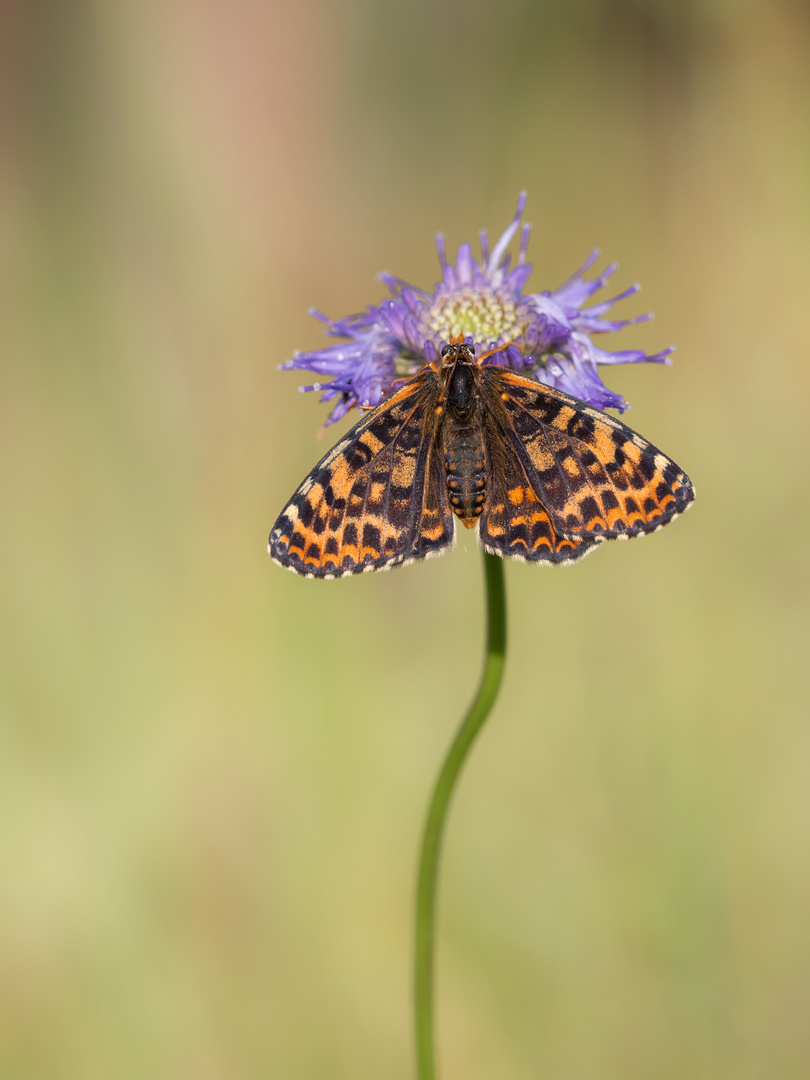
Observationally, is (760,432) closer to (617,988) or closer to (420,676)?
(420,676)

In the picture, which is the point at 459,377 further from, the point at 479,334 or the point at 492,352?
the point at 479,334

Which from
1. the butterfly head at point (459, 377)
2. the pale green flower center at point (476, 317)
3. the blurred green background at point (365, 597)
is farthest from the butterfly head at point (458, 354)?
the blurred green background at point (365, 597)

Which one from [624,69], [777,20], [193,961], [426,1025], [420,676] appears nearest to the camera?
[426,1025]

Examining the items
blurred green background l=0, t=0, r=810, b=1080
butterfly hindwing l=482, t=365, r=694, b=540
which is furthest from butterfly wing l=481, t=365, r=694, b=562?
blurred green background l=0, t=0, r=810, b=1080

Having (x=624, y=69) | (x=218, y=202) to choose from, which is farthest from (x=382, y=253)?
(x=624, y=69)

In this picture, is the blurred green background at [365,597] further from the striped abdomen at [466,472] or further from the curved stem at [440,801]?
the striped abdomen at [466,472]
